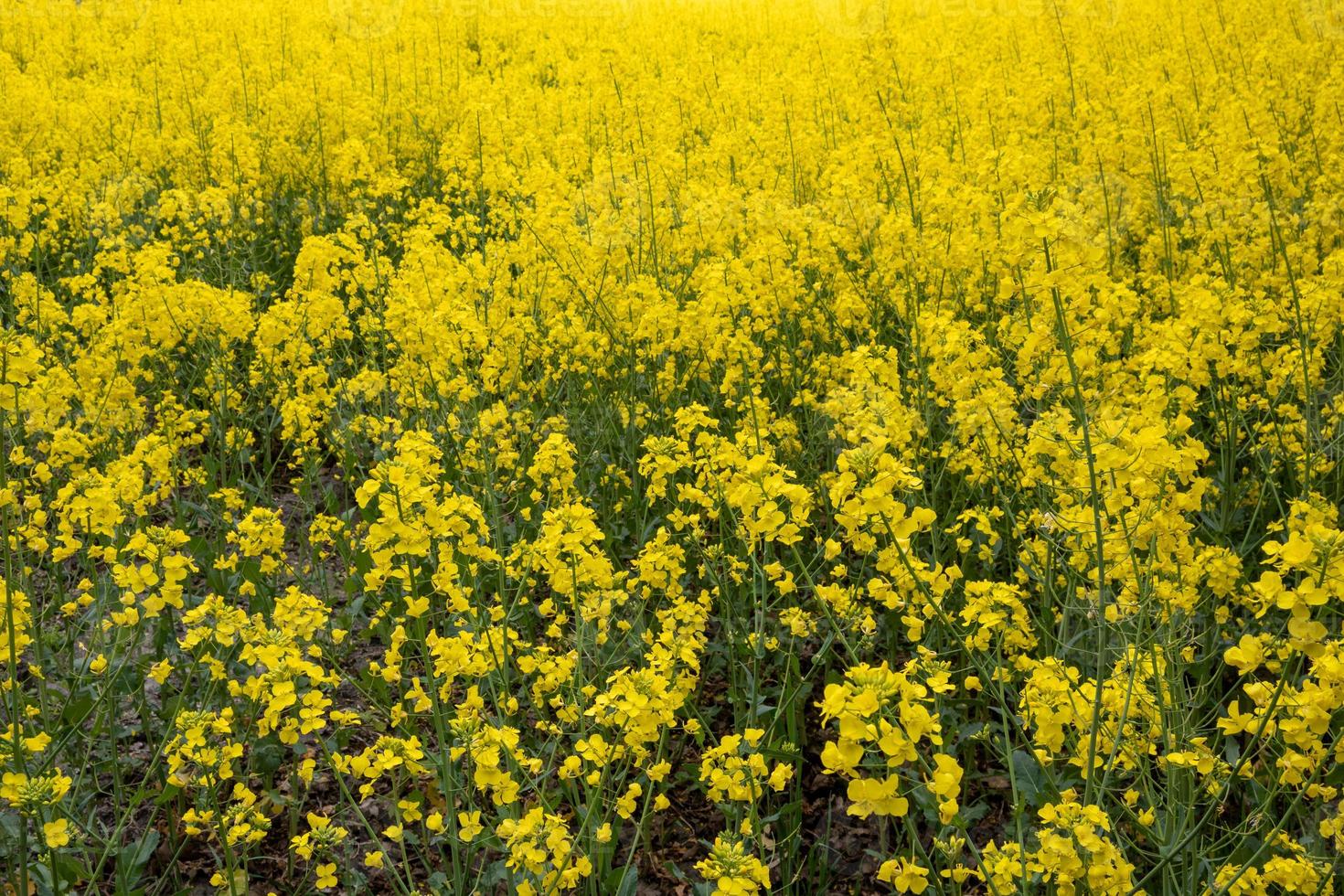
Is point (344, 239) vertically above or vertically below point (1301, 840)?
above

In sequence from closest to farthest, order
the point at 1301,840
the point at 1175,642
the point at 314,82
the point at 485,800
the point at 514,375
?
1. the point at 1175,642
2. the point at 1301,840
3. the point at 485,800
4. the point at 514,375
5. the point at 314,82

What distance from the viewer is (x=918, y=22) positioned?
12.9m

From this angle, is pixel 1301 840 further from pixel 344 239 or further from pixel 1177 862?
pixel 344 239

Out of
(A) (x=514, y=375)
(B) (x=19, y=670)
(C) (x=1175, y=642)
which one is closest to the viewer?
(C) (x=1175, y=642)

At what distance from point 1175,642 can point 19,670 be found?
3.42 meters

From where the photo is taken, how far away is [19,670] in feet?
11.5

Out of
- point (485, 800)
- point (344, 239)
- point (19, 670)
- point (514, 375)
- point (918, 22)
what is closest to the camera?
point (485, 800)

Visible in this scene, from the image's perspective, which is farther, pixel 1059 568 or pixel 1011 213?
pixel 1059 568

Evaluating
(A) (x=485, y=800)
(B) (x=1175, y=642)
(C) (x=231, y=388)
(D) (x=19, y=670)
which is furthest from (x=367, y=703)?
(B) (x=1175, y=642)

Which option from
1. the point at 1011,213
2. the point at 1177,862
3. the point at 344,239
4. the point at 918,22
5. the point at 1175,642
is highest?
the point at 918,22

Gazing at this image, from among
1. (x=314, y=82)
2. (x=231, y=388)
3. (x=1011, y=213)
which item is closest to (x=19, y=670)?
(x=231, y=388)

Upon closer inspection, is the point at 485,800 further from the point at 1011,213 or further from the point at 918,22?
the point at 918,22

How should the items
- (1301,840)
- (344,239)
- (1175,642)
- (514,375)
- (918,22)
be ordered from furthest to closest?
(918,22) < (344,239) < (514,375) < (1301,840) < (1175,642)

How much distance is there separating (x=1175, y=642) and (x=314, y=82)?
8.23m
